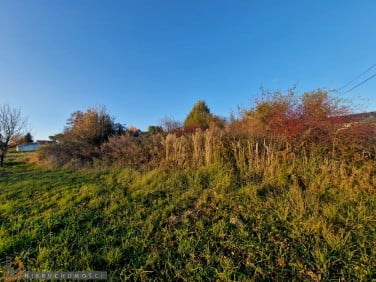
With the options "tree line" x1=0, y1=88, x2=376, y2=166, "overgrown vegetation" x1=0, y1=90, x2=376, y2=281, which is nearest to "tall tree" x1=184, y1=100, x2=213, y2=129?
"tree line" x1=0, y1=88, x2=376, y2=166

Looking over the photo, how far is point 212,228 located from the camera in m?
2.41

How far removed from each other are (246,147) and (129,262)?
155 inches

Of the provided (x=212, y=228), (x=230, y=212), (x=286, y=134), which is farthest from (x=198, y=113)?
(x=212, y=228)

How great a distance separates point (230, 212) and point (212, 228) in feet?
1.75

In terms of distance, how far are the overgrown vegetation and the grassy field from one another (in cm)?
1

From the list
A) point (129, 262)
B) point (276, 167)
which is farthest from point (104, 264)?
point (276, 167)

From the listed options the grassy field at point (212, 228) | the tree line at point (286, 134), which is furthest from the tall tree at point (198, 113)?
the grassy field at point (212, 228)

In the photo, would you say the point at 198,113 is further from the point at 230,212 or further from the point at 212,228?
the point at 212,228

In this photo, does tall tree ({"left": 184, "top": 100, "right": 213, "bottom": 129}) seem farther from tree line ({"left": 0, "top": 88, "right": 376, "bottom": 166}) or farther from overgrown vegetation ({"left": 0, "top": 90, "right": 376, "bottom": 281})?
overgrown vegetation ({"left": 0, "top": 90, "right": 376, "bottom": 281})

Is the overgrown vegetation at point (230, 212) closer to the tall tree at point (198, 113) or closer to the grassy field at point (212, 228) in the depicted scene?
the grassy field at point (212, 228)

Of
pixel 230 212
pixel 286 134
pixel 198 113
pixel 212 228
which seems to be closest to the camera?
pixel 212 228

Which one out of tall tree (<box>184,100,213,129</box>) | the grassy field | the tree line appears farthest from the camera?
tall tree (<box>184,100,213,129</box>)

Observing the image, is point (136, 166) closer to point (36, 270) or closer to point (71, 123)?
point (36, 270)

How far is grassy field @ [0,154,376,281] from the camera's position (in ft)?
5.91
